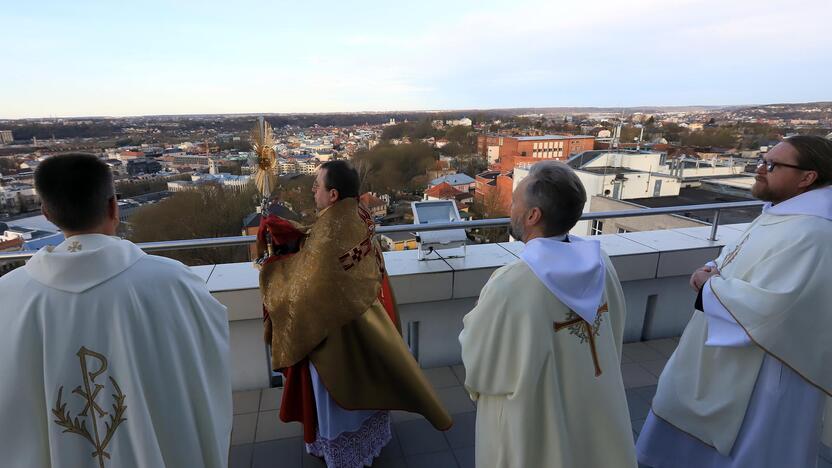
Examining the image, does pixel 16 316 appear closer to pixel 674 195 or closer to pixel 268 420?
pixel 268 420

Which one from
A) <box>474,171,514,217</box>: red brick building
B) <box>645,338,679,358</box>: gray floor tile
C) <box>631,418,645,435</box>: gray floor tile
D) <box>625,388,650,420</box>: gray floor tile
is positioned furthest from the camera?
<box>474,171,514,217</box>: red brick building

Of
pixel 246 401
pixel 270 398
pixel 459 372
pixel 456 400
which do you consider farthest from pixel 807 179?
pixel 246 401

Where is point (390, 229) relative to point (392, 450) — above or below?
above

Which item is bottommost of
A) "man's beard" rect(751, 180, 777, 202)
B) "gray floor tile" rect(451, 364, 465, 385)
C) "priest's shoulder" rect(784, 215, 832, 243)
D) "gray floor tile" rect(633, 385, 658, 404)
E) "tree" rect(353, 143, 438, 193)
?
"tree" rect(353, 143, 438, 193)

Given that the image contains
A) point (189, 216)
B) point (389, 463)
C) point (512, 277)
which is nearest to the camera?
point (512, 277)

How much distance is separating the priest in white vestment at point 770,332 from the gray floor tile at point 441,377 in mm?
1620

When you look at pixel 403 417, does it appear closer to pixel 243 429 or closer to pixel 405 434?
pixel 405 434

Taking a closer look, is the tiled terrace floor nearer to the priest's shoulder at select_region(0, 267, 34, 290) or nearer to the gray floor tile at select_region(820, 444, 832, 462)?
the gray floor tile at select_region(820, 444, 832, 462)

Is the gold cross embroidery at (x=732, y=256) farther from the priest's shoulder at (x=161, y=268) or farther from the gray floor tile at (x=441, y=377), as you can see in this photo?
the priest's shoulder at (x=161, y=268)

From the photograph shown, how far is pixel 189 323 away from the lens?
61.8 inches

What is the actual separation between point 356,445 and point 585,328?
166 centimetres

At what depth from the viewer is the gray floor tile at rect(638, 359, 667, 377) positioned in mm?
3783

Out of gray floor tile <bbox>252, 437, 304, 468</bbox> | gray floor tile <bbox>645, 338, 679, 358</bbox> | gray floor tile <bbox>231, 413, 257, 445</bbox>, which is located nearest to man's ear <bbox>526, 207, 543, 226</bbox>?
gray floor tile <bbox>252, 437, 304, 468</bbox>

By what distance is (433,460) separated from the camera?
9.11 ft
